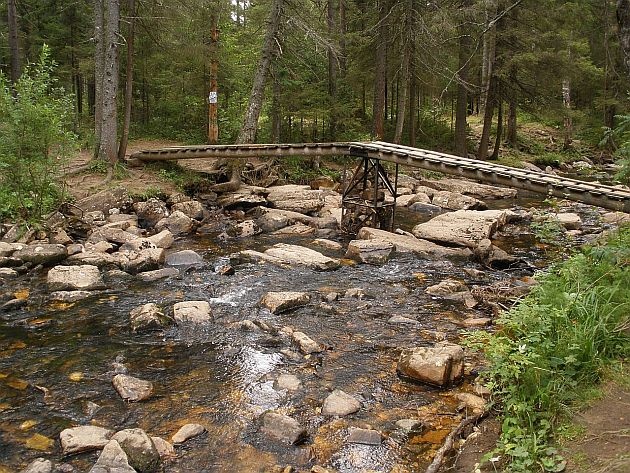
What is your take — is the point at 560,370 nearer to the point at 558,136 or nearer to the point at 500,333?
the point at 500,333

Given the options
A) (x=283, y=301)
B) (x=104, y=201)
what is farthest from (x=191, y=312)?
(x=104, y=201)

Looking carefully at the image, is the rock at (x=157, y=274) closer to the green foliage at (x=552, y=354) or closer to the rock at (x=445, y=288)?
the rock at (x=445, y=288)

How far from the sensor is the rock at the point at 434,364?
6.00 m

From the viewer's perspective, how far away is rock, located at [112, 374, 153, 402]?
5.75 m

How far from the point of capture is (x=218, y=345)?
7.15 m

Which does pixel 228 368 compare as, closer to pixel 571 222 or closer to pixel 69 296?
pixel 69 296

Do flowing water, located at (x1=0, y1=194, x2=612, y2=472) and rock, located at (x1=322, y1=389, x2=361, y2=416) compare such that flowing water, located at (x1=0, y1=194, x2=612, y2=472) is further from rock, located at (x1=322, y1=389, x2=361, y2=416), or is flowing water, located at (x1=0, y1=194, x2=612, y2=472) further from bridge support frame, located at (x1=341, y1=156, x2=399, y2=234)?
bridge support frame, located at (x1=341, y1=156, x2=399, y2=234)

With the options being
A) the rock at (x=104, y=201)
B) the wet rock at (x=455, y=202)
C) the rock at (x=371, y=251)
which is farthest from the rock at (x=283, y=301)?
the wet rock at (x=455, y=202)

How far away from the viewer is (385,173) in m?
14.7

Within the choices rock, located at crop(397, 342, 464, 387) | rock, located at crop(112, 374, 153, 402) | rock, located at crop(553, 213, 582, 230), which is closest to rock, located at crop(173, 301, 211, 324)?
rock, located at crop(112, 374, 153, 402)

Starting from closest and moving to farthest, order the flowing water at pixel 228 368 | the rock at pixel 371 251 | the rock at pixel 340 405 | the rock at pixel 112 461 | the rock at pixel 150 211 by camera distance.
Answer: the rock at pixel 112 461
the flowing water at pixel 228 368
the rock at pixel 340 405
the rock at pixel 371 251
the rock at pixel 150 211

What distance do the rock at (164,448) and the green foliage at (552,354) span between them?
9.37ft

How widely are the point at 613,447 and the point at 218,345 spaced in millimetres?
4950

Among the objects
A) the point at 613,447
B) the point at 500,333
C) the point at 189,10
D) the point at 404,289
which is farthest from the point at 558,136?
the point at 613,447
